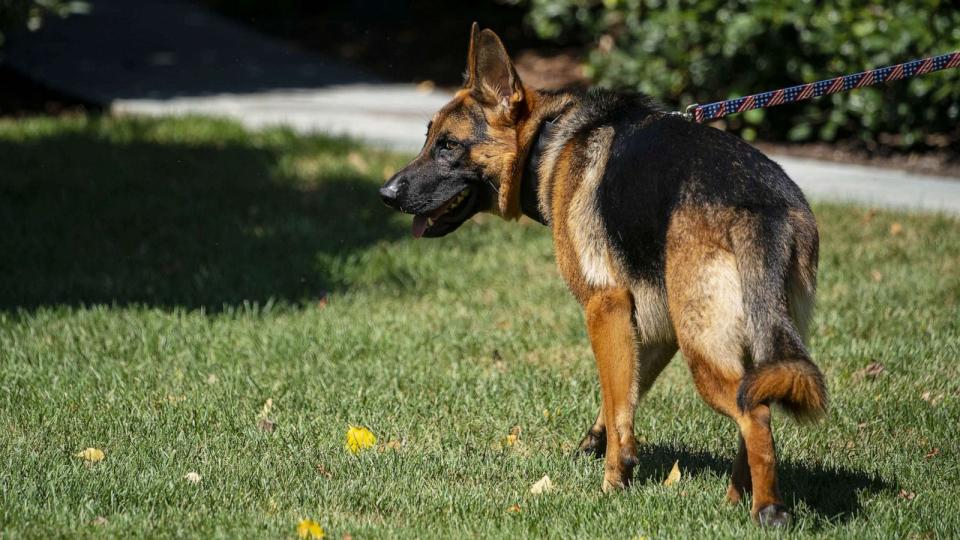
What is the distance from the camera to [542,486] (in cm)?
434

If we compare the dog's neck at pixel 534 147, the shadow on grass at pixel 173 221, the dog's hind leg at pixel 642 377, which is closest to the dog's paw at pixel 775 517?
the dog's hind leg at pixel 642 377

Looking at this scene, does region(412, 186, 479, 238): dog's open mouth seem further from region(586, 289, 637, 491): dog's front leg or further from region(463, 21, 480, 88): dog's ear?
region(586, 289, 637, 491): dog's front leg

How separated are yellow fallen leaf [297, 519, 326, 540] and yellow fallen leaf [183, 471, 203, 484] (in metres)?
0.67

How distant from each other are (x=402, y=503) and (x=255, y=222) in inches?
187

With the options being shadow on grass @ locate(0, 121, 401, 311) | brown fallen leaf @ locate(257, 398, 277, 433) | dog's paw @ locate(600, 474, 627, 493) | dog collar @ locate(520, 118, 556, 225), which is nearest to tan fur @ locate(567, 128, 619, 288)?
dog collar @ locate(520, 118, 556, 225)

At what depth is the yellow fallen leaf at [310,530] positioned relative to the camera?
12.3 feet

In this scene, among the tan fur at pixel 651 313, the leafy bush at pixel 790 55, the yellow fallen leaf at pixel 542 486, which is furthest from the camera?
the leafy bush at pixel 790 55

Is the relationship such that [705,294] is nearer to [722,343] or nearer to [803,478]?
[722,343]

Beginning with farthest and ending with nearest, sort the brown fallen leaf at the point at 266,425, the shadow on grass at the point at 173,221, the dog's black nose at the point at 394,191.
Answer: the shadow on grass at the point at 173,221 < the brown fallen leaf at the point at 266,425 < the dog's black nose at the point at 394,191

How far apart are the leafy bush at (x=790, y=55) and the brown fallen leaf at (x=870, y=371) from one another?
4001mm

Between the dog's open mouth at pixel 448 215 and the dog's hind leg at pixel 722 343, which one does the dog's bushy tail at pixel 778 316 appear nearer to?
the dog's hind leg at pixel 722 343

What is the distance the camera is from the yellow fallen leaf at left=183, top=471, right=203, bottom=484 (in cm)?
433

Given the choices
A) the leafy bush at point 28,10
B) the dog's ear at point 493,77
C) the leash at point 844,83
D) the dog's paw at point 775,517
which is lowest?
the dog's paw at point 775,517

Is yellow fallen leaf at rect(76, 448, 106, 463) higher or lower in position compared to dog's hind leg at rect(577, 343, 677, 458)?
lower
